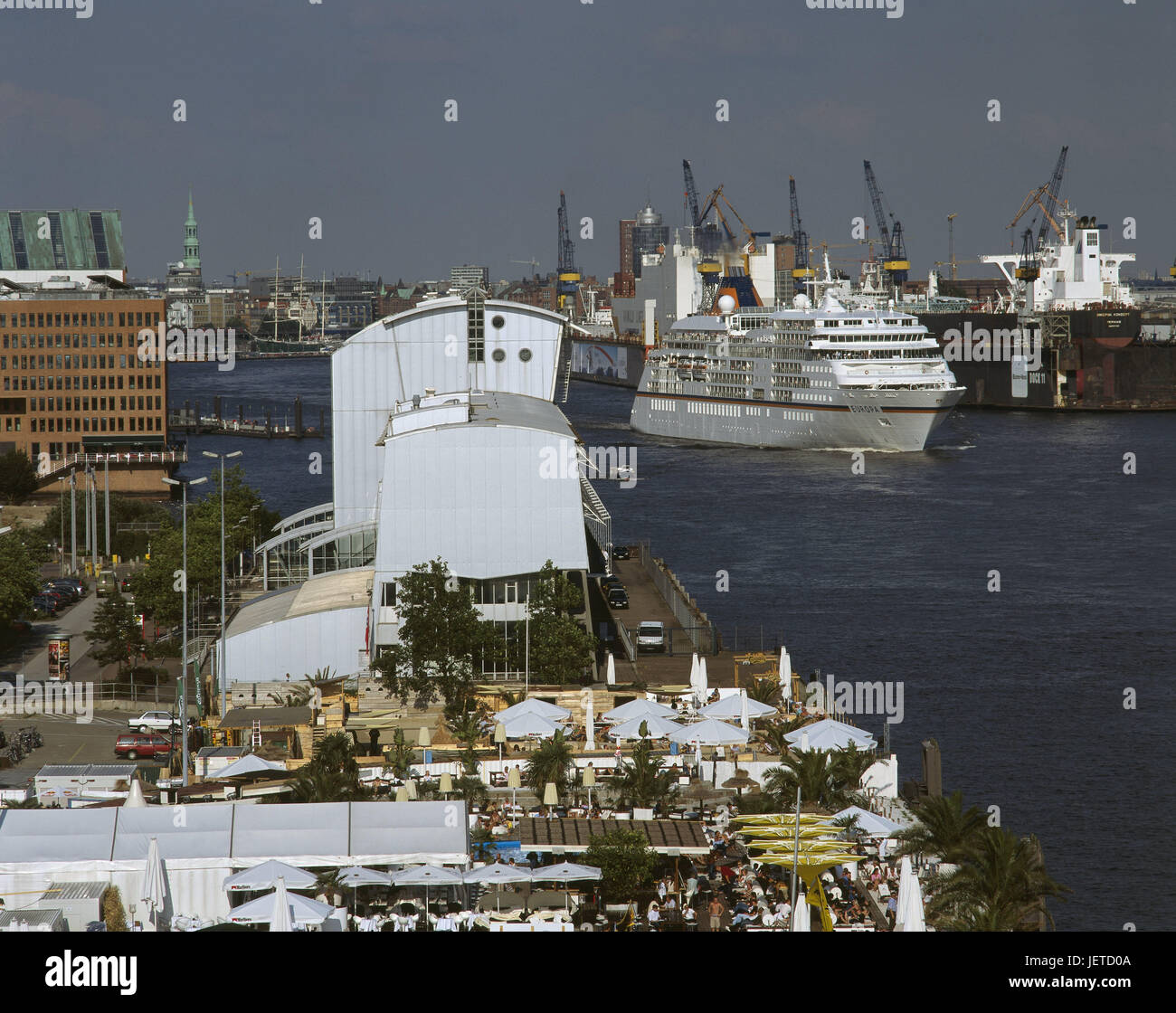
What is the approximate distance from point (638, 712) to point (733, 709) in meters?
1.40

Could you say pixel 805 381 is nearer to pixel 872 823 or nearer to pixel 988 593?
pixel 988 593

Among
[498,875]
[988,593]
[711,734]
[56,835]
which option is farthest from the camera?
[988,593]

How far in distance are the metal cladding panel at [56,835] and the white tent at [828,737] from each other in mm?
8749

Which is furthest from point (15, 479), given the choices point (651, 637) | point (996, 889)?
point (996, 889)

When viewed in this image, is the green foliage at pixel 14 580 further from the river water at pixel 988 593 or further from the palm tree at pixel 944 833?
the palm tree at pixel 944 833

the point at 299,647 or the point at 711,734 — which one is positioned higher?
the point at 299,647

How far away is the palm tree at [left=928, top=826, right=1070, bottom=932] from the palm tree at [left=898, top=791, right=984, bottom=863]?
72cm

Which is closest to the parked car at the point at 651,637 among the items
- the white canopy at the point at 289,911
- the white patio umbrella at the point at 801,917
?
the white canopy at the point at 289,911

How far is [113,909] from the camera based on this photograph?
42.5 feet

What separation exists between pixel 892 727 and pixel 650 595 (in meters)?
9.92

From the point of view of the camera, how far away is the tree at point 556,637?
75.4ft

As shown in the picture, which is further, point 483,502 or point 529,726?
point 483,502

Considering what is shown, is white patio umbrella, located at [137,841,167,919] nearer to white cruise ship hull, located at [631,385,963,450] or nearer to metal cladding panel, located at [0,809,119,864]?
metal cladding panel, located at [0,809,119,864]

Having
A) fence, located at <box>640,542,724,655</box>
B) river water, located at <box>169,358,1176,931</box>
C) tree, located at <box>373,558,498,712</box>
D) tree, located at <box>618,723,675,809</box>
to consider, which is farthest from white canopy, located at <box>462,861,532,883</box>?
fence, located at <box>640,542,724,655</box>
